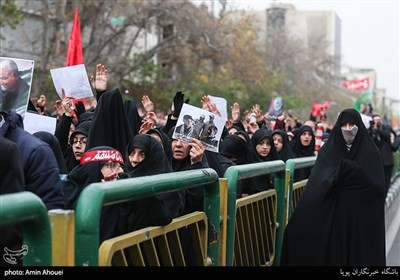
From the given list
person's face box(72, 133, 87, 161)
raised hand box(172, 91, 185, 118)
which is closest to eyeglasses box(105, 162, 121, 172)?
person's face box(72, 133, 87, 161)

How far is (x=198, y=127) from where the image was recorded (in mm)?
6344

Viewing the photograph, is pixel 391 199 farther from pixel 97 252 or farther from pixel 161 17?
pixel 97 252

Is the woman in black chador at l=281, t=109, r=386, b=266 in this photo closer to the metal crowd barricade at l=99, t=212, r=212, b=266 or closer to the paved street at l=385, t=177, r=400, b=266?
the metal crowd barricade at l=99, t=212, r=212, b=266

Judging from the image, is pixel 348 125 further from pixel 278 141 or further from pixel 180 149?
pixel 278 141

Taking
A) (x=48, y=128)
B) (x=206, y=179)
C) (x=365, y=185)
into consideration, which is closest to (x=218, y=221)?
(x=206, y=179)

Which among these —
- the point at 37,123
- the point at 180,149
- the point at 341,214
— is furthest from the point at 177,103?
the point at 180,149

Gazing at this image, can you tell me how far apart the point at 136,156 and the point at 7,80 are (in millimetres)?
845

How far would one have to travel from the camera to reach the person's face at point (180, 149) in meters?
6.23

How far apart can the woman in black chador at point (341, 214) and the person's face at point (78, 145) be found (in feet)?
5.34

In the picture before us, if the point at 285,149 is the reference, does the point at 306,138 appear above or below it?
below

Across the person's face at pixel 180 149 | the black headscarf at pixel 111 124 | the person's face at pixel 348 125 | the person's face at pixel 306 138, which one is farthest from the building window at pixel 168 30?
the person's face at pixel 180 149

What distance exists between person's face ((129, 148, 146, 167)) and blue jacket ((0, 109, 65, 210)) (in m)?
0.89

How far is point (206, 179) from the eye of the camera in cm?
485

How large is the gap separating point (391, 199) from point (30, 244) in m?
16.5
